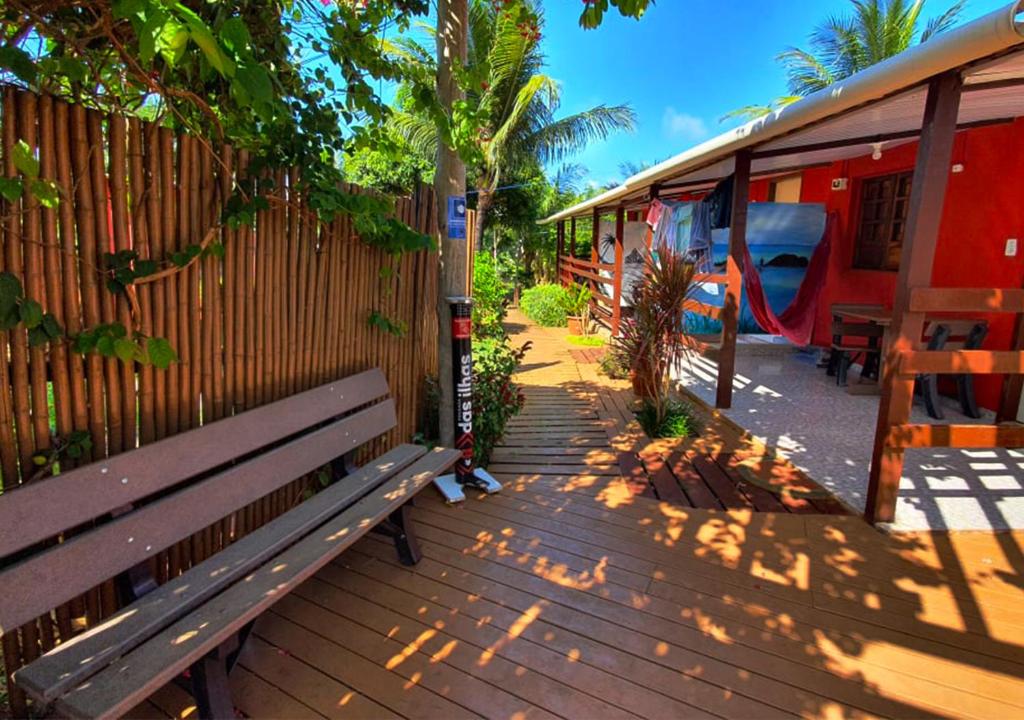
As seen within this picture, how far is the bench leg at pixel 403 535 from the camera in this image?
257cm

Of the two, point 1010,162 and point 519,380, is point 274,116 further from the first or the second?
point 1010,162

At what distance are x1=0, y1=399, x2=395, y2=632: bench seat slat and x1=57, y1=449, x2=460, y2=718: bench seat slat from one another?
0.27 metres

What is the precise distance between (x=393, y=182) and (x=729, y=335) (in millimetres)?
12576

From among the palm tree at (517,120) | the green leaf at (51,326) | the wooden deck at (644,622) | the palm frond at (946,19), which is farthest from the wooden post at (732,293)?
the palm frond at (946,19)

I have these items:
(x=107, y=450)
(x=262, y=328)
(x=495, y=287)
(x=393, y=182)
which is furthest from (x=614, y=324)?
(x=393, y=182)

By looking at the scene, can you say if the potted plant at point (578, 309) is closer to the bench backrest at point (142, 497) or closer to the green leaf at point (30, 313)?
the bench backrest at point (142, 497)

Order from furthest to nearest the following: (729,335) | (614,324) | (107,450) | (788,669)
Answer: (614,324), (729,335), (788,669), (107,450)

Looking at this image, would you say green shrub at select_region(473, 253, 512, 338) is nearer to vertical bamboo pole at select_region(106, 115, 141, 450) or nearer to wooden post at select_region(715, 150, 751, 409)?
wooden post at select_region(715, 150, 751, 409)

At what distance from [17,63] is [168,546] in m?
1.51

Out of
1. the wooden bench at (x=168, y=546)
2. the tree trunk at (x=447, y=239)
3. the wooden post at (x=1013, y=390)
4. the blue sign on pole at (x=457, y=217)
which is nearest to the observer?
the wooden bench at (x=168, y=546)

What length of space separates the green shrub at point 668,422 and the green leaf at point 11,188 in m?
4.05

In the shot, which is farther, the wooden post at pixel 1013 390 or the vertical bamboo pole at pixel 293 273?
the wooden post at pixel 1013 390

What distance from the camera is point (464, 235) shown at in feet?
10.9

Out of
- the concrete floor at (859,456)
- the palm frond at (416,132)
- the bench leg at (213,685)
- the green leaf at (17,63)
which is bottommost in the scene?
the bench leg at (213,685)
